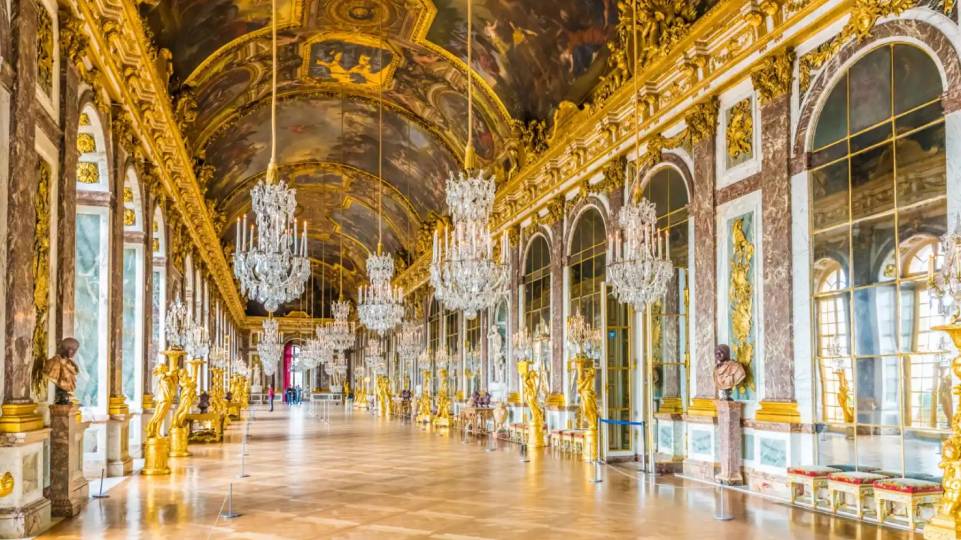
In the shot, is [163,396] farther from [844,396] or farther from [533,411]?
[844,396]

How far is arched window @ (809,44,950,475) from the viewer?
809 centimetres

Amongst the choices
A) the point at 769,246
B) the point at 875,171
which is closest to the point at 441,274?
the point at 769,246

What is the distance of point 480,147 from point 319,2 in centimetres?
694

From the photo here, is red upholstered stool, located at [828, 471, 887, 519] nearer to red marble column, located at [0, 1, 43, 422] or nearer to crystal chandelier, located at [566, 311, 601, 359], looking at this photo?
crystal chandelier, located at [566, 311, 601, 359]

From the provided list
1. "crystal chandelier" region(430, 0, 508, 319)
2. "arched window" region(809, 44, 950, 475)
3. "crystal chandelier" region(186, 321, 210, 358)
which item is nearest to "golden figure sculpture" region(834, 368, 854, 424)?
"arched window" region(809, 44, 950, 475)

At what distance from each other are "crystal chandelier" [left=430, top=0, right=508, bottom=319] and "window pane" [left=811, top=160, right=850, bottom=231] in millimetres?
3808

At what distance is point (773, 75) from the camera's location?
415 inches

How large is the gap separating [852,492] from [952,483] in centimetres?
186

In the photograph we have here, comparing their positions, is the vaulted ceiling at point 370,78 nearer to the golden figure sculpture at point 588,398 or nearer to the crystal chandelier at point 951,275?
the golden figure sculpture at point 588,398

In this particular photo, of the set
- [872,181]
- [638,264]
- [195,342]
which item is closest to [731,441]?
[638,264]

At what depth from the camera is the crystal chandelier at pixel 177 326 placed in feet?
44.3

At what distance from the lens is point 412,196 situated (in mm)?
31484

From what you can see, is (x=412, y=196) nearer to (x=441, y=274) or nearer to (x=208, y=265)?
(x=208, y=265)

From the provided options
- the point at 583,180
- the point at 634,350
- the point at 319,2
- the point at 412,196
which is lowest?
the point at 634,350
